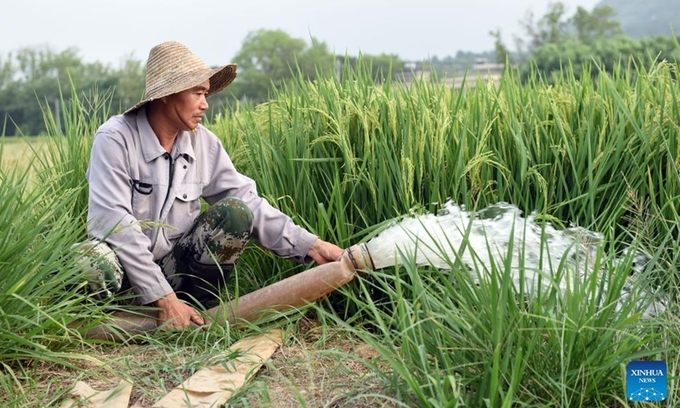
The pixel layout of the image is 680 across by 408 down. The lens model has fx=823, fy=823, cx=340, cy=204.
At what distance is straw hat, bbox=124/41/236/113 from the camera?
→ 3291 mm

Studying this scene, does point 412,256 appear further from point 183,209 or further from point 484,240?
point 183,209

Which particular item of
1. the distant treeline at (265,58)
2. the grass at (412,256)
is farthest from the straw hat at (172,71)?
the distant treeline at (265,58)

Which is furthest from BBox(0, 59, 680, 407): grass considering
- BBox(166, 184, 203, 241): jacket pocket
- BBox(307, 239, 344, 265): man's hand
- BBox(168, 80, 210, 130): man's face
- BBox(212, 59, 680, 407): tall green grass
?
BBox(168, 80, 210, 130): man's face

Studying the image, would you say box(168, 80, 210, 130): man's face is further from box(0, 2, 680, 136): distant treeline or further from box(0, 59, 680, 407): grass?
box(0, 2, 680, 136): distant treeline

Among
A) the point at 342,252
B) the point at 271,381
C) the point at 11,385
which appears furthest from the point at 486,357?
the point at 11,385

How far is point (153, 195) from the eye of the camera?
3.41 meters

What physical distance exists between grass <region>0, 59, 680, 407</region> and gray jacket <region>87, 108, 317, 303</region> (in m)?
0.16

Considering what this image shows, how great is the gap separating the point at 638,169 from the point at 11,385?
8.30ft

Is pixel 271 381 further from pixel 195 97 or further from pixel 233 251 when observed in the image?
pixel 195 97

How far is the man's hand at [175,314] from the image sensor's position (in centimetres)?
317

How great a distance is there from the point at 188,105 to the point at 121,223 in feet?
1.80

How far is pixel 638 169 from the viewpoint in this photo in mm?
3430

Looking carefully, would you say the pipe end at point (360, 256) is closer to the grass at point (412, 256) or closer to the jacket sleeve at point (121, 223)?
the grass at point (412, 256)

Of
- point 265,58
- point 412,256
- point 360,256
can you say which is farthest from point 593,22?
point 412,256
